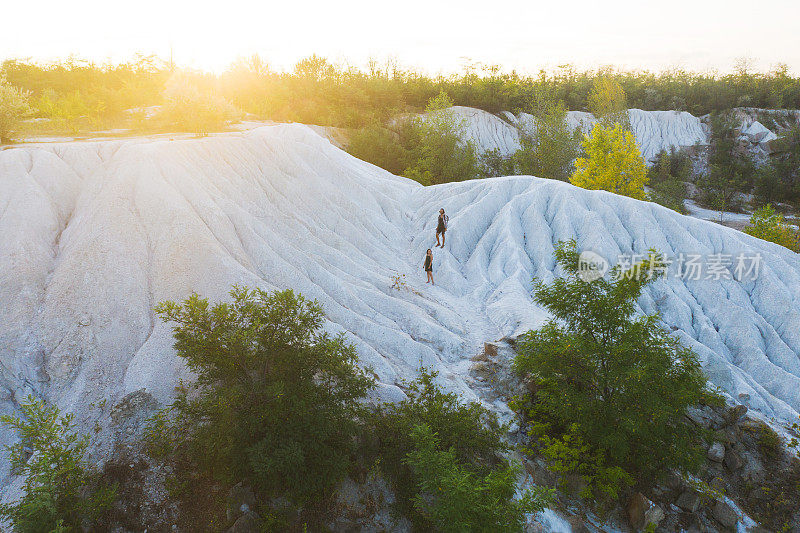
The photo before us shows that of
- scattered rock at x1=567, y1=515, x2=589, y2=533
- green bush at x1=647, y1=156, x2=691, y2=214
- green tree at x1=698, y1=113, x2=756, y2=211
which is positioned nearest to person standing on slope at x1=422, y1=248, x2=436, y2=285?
scattered rock at x1=567, y1=515, x2=589, y2=533

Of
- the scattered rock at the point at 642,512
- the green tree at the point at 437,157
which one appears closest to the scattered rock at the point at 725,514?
the scattered rock at the point at 642,512

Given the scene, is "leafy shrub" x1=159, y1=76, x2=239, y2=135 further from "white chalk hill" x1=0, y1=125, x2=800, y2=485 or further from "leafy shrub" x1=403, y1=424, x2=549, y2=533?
"leafy shrub" x1=403, y1=424, x2=549, y2=533

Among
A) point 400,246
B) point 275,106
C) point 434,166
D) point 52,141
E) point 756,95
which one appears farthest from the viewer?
point 756,95

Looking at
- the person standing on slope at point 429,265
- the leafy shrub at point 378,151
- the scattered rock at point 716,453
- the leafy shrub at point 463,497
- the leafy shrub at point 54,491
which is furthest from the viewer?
the leafy shrub at point 378,151

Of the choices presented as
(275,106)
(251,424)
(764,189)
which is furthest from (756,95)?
(251,424)

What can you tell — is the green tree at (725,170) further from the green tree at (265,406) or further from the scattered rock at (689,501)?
the green tree at (265,406)

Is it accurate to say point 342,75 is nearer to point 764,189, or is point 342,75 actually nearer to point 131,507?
A: point 764,189

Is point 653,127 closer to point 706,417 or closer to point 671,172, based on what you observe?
point 671,172
